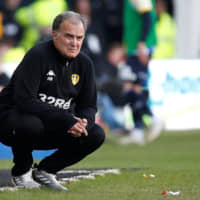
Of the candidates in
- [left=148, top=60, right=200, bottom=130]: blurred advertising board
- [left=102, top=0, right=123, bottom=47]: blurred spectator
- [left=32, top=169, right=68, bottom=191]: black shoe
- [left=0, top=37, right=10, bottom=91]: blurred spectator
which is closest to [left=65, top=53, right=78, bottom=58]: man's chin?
[left=32, top=169, right=68, bottom=191]: black shoe

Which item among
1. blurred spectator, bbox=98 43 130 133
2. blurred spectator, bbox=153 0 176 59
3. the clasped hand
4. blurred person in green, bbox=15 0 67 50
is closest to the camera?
the clasped hand

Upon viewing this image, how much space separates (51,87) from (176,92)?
6.47 metres

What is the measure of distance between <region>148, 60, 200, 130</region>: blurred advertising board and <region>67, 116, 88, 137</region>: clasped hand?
6.20 m

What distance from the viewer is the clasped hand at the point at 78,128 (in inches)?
226

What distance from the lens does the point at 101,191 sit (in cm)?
591

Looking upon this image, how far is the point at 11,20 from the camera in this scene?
13922 millimetres

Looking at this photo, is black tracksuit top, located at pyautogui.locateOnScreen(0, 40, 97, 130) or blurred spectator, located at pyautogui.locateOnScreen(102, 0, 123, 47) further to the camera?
blurred spectator, located at pyautogui.locateOnScreen(102, 0, 123, 47)

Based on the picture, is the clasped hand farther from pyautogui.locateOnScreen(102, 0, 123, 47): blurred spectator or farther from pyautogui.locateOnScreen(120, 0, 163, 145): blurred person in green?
pyautogui.locateOnScreen(102, 0, 123, 47): blurred spectator

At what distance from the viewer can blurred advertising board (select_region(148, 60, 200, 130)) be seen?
12008 millimetres

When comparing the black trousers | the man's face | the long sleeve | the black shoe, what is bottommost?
the black shoe

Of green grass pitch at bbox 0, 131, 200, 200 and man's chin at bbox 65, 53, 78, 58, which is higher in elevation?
man's chin at bbox 65, 53, 78, 58

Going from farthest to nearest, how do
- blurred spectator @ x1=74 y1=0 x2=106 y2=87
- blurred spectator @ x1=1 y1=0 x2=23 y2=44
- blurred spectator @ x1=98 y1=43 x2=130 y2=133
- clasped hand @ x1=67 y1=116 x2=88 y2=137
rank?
1. blurred spectator @ x1=74 y1=0 x2=106 y2=87
2. blurred spectator @ x1=1 y1=0 x2=23 y2=44
3. blurred spectator @ x1=98 y1=43 x2=130 y2=133
4. clasped hand @ x1=67 y1=116 x2=88 y2=137

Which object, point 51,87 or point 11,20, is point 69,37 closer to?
point 51,87

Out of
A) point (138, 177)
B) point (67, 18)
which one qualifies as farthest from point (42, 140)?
point (138, 177)
